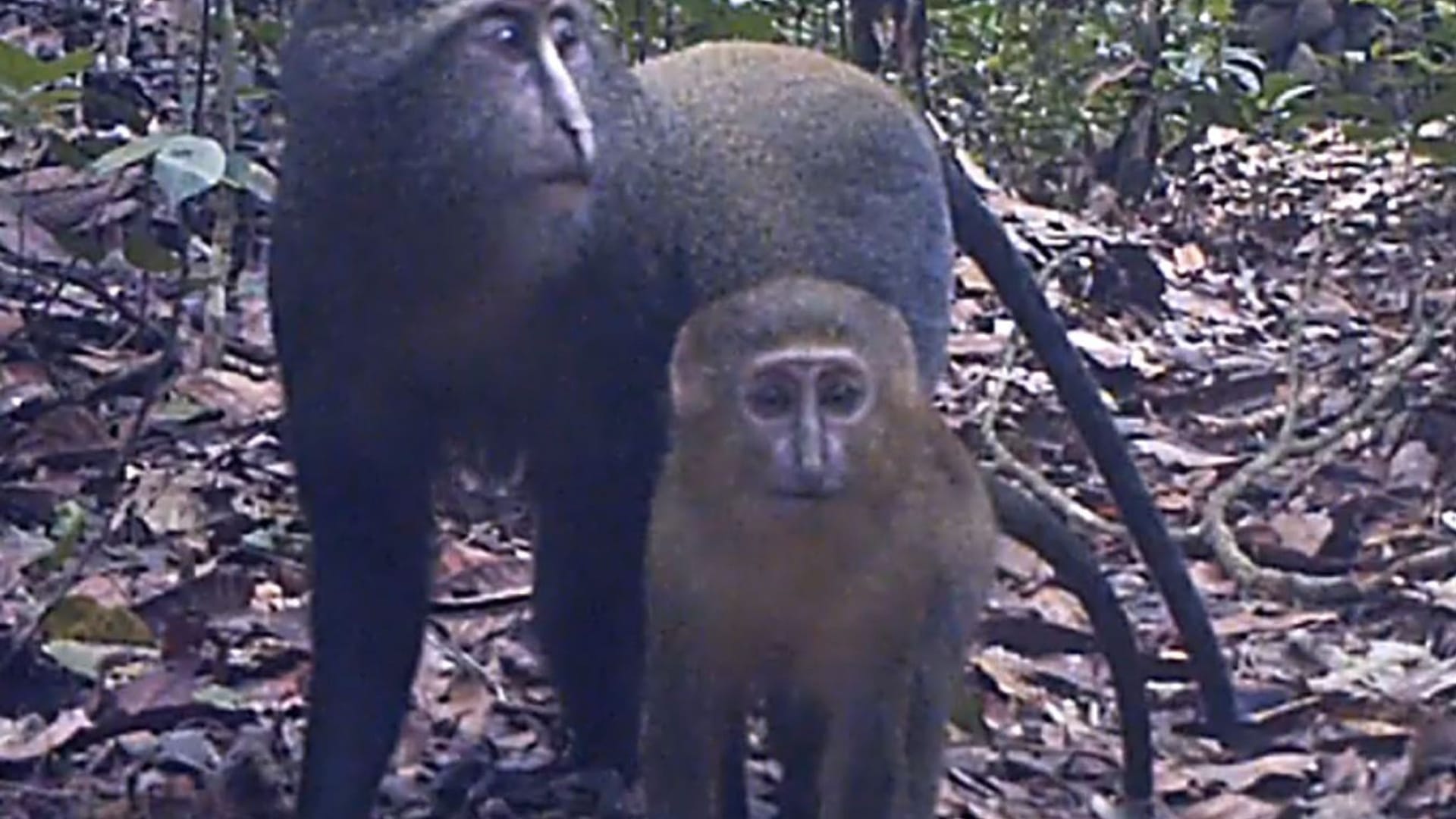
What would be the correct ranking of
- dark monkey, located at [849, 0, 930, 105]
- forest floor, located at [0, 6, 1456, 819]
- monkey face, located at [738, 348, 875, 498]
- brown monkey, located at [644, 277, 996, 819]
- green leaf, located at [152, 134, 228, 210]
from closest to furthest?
monkey face, located at [738, 348, 875, 498]
brown monkey, located at [644, 277, 996, 819]
green leaf, located at [152, 134, 228, 210]
forest floor, located at [0, 6, 1456, 819]
dark monkey, located at [849, 0, 930, 105]

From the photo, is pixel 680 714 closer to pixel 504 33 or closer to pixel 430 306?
pixel 430 306

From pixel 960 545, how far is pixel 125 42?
3394 mm

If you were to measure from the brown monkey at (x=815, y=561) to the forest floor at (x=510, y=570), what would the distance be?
22.8 inches

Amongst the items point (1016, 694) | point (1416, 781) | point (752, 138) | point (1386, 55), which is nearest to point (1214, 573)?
point (1016, 694)

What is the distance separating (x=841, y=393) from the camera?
134 inches

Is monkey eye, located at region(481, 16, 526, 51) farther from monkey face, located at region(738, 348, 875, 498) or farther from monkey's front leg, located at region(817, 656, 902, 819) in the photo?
monkey's front leg, located at region(817, 656, 902, 819)

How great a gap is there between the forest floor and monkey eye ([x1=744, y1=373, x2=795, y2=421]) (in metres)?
0.69

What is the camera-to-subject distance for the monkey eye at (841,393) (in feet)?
11.1

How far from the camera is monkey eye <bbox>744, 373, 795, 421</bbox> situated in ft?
11.1

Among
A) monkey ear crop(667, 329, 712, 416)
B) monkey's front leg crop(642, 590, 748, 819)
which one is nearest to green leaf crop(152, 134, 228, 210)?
monkey ear crop(667, 329, 712, 416)

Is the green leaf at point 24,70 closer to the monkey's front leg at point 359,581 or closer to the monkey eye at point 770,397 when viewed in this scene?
the monkey's front leg at point 359,581

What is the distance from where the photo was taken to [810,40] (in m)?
7.14

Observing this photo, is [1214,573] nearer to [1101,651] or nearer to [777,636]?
[1101,651]

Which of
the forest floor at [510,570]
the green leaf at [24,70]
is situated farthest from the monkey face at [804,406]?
the green leaf at [24,70]
